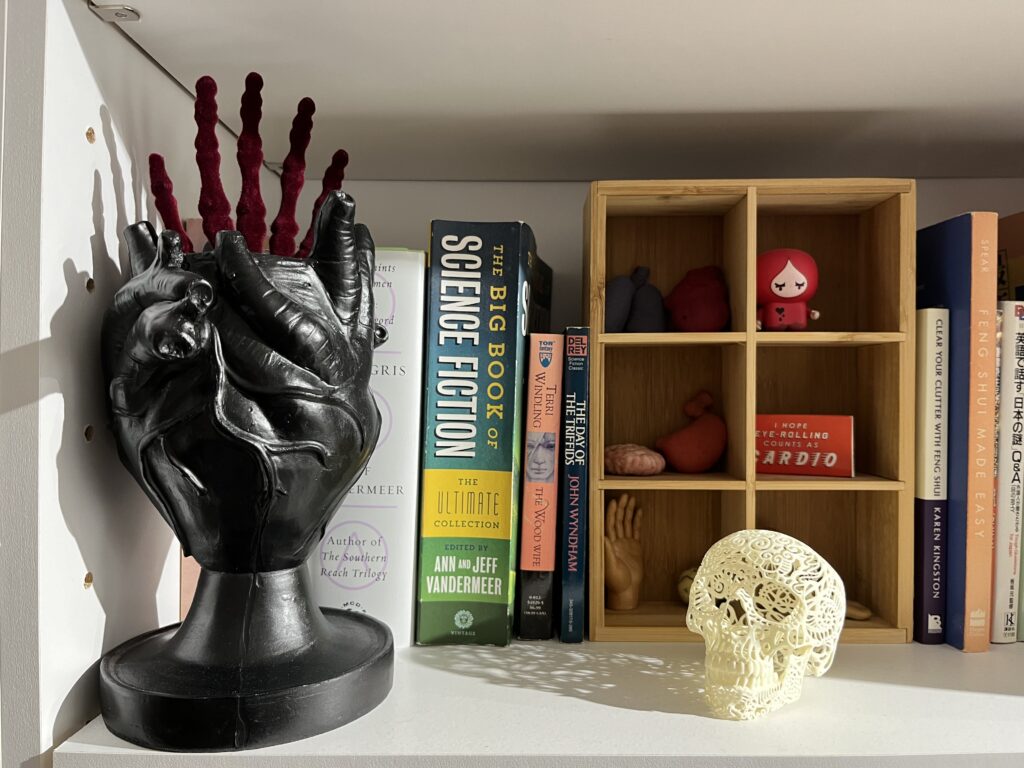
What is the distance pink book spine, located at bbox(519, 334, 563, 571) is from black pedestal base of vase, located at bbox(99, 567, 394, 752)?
0.72 feet

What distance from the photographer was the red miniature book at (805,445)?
3.16 feet

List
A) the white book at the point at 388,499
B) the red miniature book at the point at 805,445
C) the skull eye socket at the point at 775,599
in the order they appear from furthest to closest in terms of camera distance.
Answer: the red miniature book at the point at 805,445 < the white book at the point at 388,499 < the skull eye socket at the point at 775,599

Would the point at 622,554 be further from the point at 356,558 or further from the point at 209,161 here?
the point at 209,161

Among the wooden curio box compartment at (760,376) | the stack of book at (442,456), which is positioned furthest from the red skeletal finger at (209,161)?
the wooden curio box compartment at (760,376)

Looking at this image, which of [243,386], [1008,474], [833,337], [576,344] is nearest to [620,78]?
[576,344]

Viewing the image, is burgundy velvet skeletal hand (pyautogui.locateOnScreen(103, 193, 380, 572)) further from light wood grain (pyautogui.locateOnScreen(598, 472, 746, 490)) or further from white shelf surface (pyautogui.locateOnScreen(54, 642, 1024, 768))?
light wood grain (pyautogui.locateOnScreen(598, 472, 746, 490))

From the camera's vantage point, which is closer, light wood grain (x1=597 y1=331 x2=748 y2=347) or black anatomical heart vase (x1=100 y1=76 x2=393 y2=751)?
black anatomical heart vase (x1=100 y1=76 x2=393 y2=751)

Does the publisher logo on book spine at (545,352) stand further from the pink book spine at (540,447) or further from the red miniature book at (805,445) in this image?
the red miniature book at (805,445)

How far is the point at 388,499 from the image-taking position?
2.73 feet

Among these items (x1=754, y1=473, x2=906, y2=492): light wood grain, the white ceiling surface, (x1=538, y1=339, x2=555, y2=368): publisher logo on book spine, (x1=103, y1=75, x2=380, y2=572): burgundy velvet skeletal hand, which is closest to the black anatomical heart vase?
(x1=103, y1=75, x2=380, y2=572): burgundy velvet skeletal hand

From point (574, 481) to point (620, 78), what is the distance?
1.37ft

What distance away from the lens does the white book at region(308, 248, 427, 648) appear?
83 cm

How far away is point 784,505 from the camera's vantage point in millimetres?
1110

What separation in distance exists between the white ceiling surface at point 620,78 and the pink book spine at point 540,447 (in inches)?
10.6
